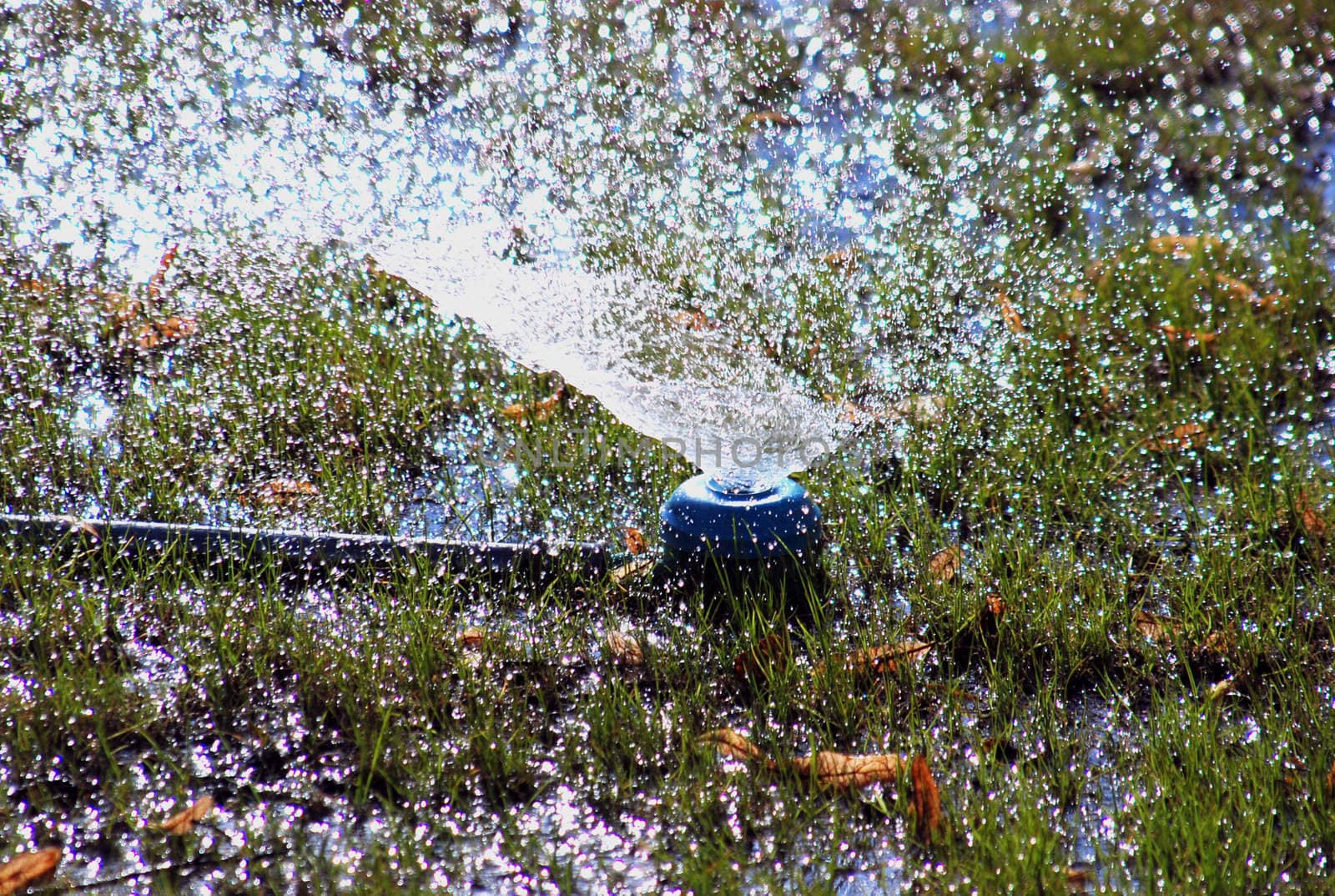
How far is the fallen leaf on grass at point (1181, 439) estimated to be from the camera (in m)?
2.84

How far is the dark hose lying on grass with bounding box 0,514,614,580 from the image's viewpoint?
7.76ft

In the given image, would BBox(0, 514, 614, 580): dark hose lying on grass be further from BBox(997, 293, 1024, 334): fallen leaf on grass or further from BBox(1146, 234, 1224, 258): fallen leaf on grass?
BBox(1146, 234, 1224, 258): fallen leaf on grass

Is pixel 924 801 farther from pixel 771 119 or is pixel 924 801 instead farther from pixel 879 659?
pixel 771 119

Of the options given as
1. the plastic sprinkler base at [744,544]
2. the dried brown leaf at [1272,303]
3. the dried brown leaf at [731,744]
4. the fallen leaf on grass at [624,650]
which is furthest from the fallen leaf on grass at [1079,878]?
the dried brown leaf at [1272,303]

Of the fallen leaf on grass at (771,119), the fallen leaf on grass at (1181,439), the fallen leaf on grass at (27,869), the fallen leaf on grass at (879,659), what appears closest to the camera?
the fallen leaf on grass at (27,869)

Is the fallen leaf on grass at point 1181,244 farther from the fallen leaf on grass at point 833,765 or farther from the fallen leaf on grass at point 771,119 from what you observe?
the fallen leaf on grass at point 833,765

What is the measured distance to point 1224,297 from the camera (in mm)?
3391

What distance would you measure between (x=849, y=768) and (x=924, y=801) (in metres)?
0.13

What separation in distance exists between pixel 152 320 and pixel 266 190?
2.68 ft

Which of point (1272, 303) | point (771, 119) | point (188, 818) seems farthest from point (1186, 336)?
point (188, 818)

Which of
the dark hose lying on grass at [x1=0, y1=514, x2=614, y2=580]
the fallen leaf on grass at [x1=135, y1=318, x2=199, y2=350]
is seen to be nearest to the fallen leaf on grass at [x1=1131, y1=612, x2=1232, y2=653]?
the dark hose lying on grass at [x1=0, y1=514, x2=614, y2=580]

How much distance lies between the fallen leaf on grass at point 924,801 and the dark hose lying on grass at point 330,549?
828 millimetres

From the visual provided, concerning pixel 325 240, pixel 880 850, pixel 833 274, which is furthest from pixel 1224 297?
pixel 325 240

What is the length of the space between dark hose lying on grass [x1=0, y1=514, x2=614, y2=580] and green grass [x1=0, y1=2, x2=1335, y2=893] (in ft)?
0.15
